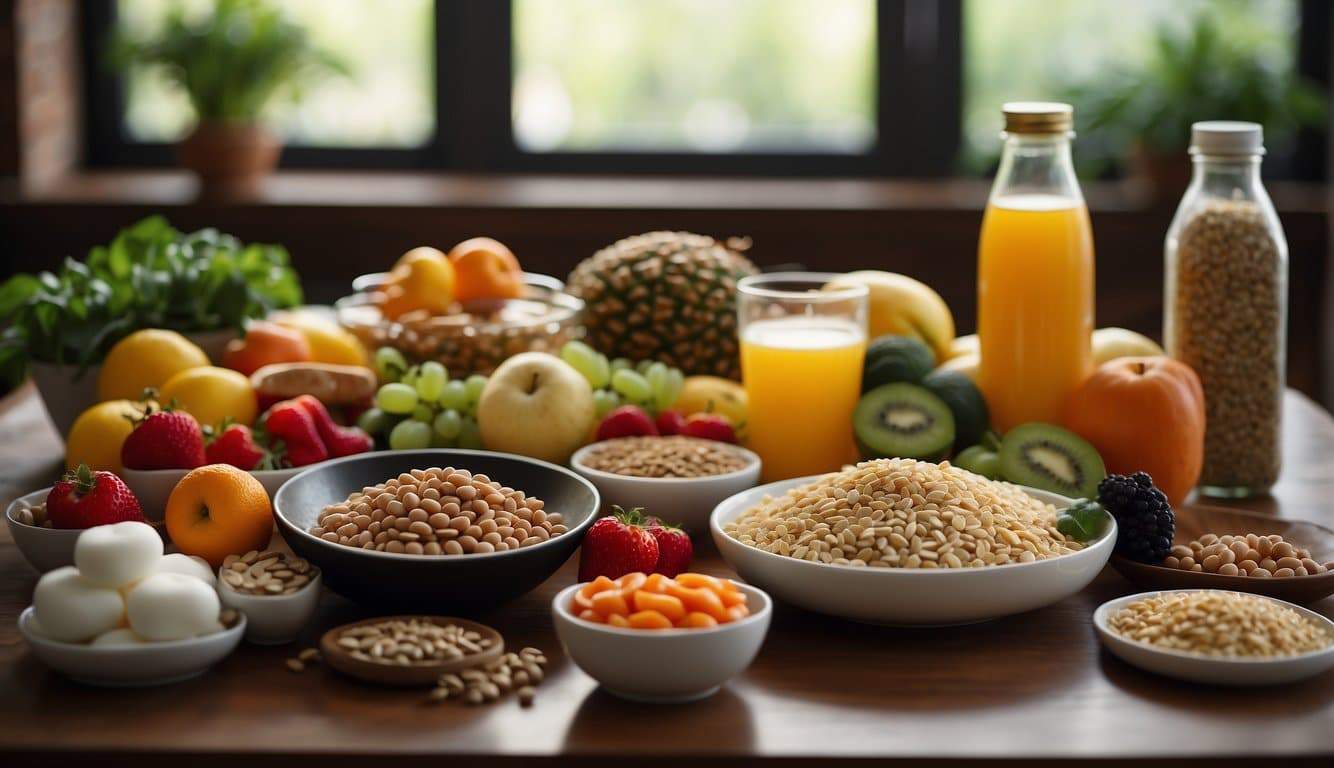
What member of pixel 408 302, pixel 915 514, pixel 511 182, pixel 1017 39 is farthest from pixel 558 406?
pixel 1017 39

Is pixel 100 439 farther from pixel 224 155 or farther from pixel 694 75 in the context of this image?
pixel 694 75

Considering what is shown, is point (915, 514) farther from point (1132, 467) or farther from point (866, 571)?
point (1132, 467)

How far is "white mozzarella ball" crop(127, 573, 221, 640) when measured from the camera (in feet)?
3.63

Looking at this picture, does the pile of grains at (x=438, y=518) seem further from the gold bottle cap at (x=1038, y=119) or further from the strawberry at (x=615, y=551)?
the gold bottle cap at (x=1038, y=119)

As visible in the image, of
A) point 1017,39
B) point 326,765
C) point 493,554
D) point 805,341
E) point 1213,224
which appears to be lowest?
point 326,765

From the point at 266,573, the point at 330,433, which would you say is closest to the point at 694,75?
the point at 330,433

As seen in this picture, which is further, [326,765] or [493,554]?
[493,554]

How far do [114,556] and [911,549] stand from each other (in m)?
0.64

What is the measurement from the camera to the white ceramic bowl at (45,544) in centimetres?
129

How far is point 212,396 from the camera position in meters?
1.63

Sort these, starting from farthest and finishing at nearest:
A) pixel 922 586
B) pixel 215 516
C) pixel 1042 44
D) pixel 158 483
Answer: pixel 1042 44, pixel 158 483, pixel 215 516, pixel 922 586

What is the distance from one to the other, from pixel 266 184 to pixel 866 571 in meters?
2.85

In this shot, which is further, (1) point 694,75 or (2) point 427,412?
(1) point 694,75

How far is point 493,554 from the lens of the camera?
1.21 meters
